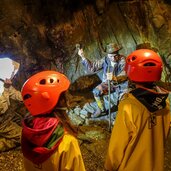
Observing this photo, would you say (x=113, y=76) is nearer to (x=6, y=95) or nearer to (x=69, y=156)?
(x=6, y=95)

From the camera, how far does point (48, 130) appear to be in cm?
266

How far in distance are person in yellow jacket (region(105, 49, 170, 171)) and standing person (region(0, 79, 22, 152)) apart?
4.23 metres

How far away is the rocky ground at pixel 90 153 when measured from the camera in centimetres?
630

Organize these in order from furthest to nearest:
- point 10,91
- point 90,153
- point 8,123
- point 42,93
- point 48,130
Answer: point 10,91 → point 8,123 → point 90,153 → point 42,93 → point 48,130

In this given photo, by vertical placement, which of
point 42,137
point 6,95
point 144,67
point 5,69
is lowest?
point 6,95

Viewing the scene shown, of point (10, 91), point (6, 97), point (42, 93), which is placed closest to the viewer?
point (42, 93)

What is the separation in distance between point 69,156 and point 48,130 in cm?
33

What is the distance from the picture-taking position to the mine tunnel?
9164 mm

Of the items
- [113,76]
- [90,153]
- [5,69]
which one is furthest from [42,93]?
[113,76]

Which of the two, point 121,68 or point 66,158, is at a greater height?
point 66,158

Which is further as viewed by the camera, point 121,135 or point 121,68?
point 121,68

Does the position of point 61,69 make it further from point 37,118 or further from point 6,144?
point 37,118

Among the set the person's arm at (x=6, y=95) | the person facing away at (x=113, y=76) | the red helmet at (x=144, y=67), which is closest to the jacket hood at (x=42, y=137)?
the red helmet at (x=144, y=67)

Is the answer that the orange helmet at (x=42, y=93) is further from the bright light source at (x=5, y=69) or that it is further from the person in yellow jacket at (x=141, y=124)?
the bright light source at (x=5, y=69)
